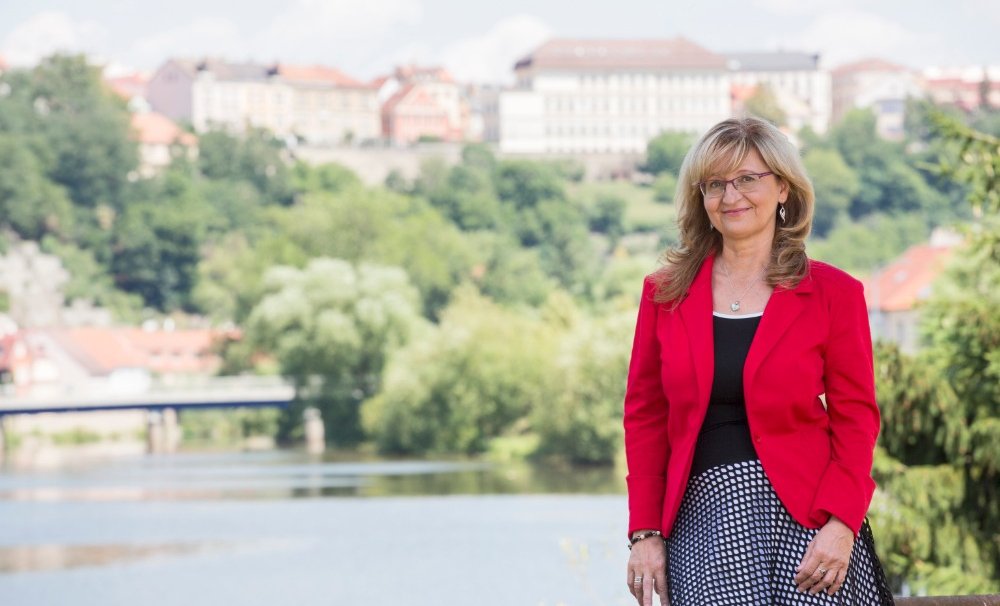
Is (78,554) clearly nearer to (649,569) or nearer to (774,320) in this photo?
(649,569)

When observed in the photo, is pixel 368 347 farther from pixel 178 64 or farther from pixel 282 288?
pixel 178 64

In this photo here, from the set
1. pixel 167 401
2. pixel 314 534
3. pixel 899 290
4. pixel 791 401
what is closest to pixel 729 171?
pixel 791 401

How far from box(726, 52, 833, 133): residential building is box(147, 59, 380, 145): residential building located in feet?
76.6

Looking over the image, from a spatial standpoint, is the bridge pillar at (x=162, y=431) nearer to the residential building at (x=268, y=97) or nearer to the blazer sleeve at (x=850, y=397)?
the blazer sleeve at (x=850, y=397)

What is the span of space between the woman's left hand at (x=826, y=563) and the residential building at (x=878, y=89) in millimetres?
111872

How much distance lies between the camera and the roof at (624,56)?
363 ft

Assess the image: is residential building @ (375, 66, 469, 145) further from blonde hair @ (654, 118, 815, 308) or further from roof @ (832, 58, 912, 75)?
blonde hair @ (654, 118, 815, 308)

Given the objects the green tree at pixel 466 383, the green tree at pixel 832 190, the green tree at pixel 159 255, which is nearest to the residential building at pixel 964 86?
the green tree at pixel 832 190

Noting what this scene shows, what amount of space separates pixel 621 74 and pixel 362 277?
72290 millimetres

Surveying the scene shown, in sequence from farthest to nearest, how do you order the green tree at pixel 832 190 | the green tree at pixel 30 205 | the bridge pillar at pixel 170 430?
the green tree at pixel 832 190, the green tree at pixel 30 205, the bridge pillar at pixel 170 430

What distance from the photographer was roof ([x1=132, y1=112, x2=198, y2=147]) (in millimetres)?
92875

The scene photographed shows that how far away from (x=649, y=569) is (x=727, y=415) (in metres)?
0.22

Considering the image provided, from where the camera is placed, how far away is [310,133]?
370 feet

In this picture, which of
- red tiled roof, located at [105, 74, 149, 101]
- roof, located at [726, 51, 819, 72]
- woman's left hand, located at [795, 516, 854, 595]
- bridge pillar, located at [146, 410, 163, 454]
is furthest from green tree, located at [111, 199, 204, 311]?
woman's left hand, located at [795, 516, 854, 595]
